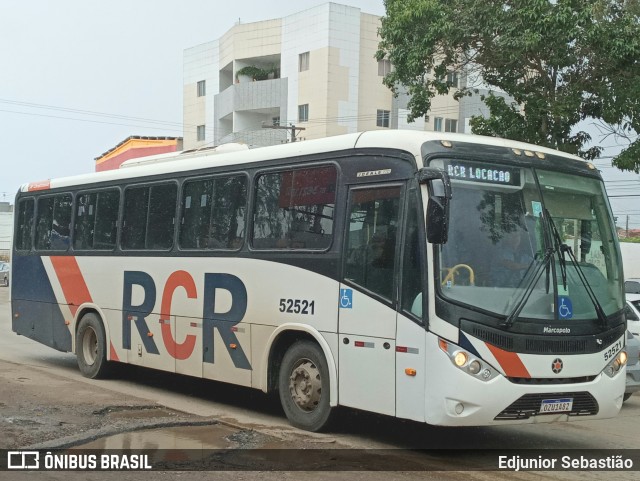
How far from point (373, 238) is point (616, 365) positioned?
271cm

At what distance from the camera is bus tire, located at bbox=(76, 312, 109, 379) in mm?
13930

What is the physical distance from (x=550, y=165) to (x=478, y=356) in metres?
2.29

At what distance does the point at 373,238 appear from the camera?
9.05m

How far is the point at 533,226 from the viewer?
8.57m

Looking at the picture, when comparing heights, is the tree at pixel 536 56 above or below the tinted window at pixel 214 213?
above

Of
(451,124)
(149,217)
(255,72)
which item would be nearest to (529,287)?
(149,217)

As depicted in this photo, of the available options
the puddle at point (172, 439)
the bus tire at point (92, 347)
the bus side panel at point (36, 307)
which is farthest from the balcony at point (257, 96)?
the puddle at point (172, 439)

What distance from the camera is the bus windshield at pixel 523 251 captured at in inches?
325

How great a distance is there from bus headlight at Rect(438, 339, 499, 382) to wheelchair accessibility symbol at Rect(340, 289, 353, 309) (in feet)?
4.71

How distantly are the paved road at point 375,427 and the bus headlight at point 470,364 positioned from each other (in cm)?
87

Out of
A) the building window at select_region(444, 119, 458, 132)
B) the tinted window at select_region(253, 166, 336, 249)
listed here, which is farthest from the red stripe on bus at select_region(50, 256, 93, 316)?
the building window at select_region(444, 119, 458, 132)

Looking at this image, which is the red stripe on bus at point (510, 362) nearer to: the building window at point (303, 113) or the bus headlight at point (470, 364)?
the bus headlight at point (470, 364)

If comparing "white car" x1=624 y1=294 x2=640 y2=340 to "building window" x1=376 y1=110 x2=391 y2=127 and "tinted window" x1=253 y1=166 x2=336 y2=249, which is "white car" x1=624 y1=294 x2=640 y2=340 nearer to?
"tinted window" x1=253 y1=166 x2=336 y2=249

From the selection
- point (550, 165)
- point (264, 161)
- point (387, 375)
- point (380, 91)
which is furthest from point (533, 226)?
point (380, 91)
